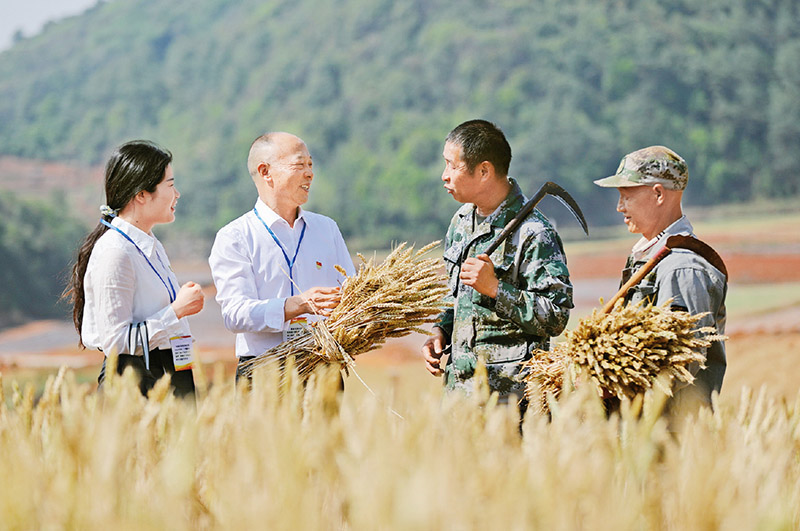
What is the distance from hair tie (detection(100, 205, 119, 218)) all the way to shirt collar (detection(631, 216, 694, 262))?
190cm

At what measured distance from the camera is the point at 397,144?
4888 cm

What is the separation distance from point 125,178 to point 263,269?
2.14 feet

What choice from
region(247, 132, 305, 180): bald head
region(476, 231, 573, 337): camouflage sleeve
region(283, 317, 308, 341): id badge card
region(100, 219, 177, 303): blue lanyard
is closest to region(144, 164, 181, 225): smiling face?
region(100, 219, 177, 303): blue lanyard

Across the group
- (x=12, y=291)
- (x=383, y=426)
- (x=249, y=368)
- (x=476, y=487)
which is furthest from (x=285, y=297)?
(x=12, y=291)

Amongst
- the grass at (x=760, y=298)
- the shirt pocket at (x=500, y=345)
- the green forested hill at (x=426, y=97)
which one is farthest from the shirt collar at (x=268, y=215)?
the green forested hill at (x=426, y=97)

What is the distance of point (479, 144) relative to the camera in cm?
360

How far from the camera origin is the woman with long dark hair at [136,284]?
10.8 ft

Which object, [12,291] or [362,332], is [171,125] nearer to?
[12,291]

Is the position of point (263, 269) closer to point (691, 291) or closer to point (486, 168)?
point (486, 168)

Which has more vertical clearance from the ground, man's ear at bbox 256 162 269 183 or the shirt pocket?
man's ear at bbox 256 162 269 183

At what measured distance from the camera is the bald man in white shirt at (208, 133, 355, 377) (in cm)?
358

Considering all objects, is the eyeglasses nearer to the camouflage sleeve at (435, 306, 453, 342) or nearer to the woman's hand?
the woman's hand

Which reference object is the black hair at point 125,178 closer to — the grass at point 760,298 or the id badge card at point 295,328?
the id badge card at point 295,328

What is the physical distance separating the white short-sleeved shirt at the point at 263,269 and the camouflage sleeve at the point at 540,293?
2.41ft
